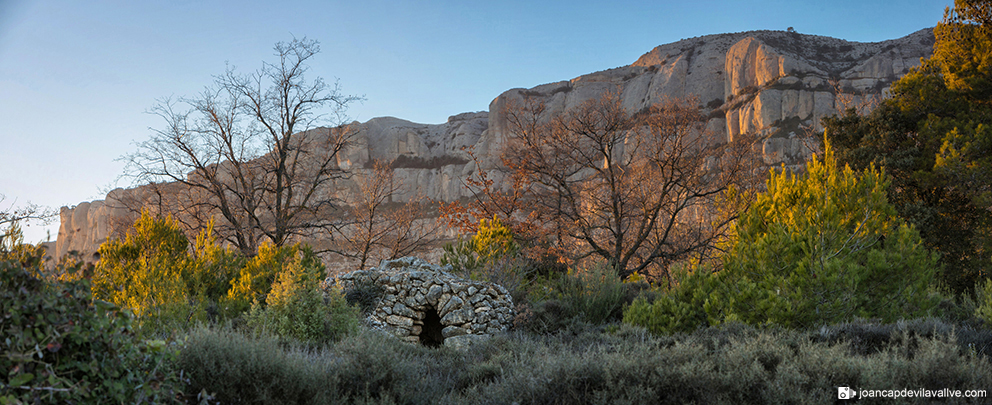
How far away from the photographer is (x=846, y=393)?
338cm

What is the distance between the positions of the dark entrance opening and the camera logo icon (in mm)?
6787

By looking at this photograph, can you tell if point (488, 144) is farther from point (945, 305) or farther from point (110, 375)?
point (110, 375)

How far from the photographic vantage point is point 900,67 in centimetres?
4388

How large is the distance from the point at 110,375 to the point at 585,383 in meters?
3.24

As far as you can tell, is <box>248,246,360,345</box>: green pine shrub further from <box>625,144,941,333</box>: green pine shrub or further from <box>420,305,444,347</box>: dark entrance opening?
<box>625,144,941,333</box>: green pine shrub

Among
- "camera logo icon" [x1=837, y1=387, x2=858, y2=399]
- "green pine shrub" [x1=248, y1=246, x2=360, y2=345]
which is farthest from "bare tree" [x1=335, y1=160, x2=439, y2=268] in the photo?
"camera logo icon" [x1=837, y1=387, x2=858, y2=399]

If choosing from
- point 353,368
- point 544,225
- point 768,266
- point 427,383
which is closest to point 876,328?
point 768,266

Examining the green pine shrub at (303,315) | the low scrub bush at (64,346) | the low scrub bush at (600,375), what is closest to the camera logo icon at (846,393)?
the low scrub bush at (600,375)

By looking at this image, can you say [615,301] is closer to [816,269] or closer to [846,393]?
[816,269]

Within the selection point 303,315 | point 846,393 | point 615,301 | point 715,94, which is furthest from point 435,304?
point 715,94

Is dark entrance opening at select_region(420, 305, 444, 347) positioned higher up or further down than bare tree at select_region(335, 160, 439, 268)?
further down

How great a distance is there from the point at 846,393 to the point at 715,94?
53.5m

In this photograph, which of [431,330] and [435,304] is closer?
[435,304]

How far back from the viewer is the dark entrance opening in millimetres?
9180
